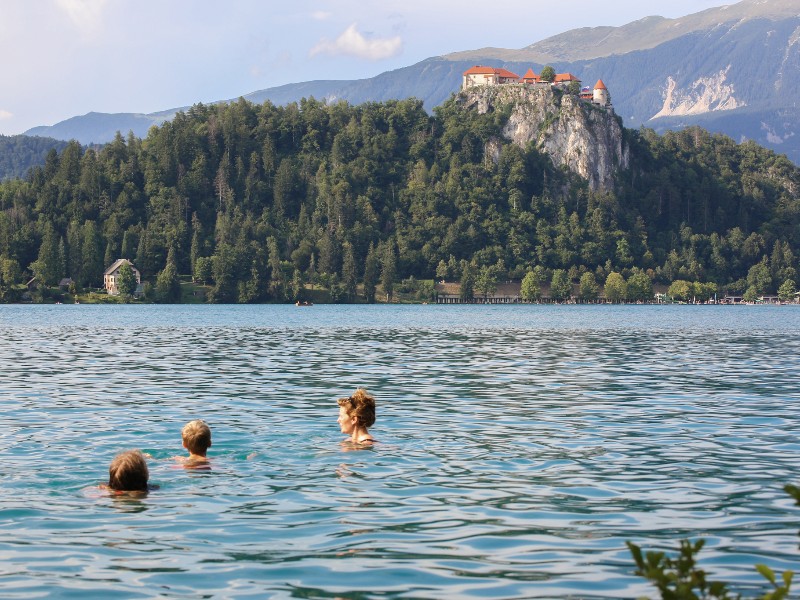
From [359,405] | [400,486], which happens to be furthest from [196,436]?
[400,486]

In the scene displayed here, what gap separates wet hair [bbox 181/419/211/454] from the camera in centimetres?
2136

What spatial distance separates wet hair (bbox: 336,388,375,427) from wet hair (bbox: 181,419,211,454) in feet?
10.5

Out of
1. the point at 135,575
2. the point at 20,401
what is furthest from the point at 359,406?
the point at 20,401

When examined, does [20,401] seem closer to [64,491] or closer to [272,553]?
[64,491]

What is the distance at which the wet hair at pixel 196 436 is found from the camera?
21359mm

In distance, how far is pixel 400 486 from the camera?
20203mm

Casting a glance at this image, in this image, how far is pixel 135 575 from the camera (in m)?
14.1

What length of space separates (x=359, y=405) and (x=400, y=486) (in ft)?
11.5

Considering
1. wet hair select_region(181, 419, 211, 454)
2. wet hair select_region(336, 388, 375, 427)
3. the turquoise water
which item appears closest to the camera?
the turquoise water

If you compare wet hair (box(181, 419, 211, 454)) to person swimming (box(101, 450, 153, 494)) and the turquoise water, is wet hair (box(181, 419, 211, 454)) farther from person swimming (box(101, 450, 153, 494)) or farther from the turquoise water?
person swimming (box(101, 450, 153, 494))

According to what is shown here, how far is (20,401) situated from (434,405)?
14.4m

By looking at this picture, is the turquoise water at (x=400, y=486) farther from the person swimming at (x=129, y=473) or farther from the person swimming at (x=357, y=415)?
the person swimming at (x=357, y=415)

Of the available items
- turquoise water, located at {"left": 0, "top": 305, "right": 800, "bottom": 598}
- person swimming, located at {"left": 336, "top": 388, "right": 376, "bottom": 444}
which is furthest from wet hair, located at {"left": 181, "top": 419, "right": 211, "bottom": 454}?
person swimming, located at {"left": 336, "top": 388, "right": 376, "bottom": 444}

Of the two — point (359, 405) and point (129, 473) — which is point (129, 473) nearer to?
point (129, 473)
